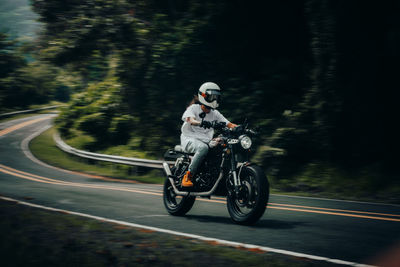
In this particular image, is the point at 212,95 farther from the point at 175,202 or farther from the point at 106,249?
the point at 106,249

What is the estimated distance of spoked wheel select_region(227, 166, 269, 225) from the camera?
6834 mm

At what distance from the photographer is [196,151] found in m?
7.85

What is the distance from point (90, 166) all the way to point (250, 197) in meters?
15.3

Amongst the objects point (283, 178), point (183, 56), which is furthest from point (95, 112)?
point (283, 178)

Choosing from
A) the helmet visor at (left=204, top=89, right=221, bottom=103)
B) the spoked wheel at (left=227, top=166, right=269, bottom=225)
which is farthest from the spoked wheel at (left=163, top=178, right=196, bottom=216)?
the helmet visor at (left=204, top=89, right=221, bottom=103)

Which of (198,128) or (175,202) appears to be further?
(175,202)

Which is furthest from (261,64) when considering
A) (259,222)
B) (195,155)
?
(259,222)

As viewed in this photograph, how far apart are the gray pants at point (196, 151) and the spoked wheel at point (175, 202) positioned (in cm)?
68

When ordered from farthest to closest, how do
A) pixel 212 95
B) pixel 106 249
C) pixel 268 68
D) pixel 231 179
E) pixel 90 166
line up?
pixel 90 166 → pixel 268 68 → pixel 212 95 → pixel 231 179 → pixel 106 249

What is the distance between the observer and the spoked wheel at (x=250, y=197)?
6.83m

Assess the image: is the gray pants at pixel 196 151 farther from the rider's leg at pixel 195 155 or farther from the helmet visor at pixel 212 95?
the helmet visor at pixel 212 95

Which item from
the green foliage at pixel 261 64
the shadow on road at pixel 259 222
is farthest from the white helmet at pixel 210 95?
the green foliage at pixel 261 64

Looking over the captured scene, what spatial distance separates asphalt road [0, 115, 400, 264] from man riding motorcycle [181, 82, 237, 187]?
966 millimetres

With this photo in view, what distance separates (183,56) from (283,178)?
5.90 m
